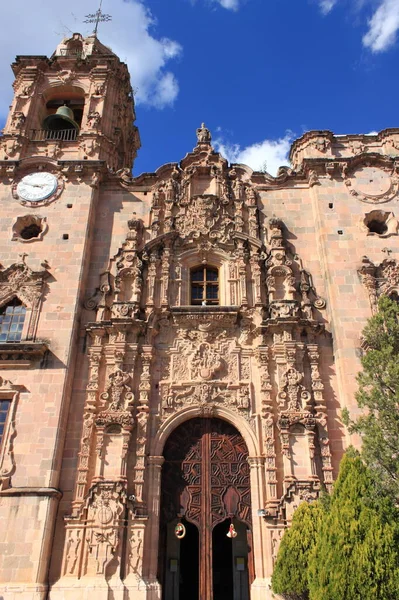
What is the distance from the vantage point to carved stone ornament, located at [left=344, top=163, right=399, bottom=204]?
1875 cm

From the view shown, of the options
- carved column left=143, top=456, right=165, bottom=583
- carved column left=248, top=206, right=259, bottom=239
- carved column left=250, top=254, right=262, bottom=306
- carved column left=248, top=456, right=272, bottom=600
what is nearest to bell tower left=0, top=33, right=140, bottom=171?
carved column left=248, top=206, right=259, bottom=239

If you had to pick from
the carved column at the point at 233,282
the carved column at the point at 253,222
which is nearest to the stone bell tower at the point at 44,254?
the carved column at the point at 233,282

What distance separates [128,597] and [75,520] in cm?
231

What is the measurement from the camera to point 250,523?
13859mm

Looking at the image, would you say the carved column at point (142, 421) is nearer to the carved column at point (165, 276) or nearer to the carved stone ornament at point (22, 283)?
the carved column at point (165, 276)

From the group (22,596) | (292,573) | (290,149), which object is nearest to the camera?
(292,573)

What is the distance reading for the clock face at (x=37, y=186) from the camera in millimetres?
19000

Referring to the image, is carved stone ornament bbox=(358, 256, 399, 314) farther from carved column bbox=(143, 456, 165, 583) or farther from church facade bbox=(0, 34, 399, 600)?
carved column bbox=(143, 456, 165, 583)

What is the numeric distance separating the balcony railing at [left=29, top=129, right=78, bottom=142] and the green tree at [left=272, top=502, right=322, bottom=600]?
16.4 m

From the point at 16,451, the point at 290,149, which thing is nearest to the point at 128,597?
the point at 16,451

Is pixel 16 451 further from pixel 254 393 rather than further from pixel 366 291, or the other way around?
pixel 366 291

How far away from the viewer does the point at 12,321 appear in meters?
16.5

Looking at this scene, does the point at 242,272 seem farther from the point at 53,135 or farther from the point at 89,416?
the point at 53,135

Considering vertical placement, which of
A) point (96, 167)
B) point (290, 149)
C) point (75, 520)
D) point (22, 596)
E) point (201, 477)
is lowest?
point (22, 596)
